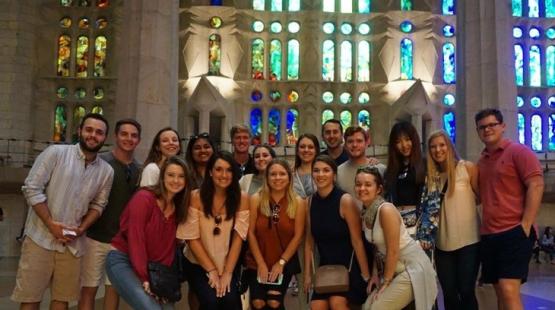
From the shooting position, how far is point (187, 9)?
29.7 m

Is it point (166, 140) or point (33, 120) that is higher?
point (33, 120)

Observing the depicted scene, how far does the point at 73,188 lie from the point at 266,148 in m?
1.87

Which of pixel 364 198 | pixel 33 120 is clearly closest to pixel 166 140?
pixel 364 198

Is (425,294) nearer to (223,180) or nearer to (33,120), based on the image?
(223,180)

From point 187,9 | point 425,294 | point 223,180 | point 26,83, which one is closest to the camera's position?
point 425,294

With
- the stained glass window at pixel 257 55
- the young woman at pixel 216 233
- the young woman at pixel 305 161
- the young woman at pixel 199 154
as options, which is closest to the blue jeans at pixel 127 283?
the young woman at pixel 216 233

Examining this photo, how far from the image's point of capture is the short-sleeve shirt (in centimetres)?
484

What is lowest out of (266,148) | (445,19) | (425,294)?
(425,294)

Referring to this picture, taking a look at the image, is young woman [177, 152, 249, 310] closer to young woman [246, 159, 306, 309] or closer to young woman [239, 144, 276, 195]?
young woman [246, 159, 306, 309]

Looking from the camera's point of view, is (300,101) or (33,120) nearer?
(33,120)

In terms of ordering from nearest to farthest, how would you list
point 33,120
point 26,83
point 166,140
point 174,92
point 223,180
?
1. point 223,180
2. point 166,140
3. point 174,92
4. point 26,83
5. point 33,120

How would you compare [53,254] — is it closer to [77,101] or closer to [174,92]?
[174,92]

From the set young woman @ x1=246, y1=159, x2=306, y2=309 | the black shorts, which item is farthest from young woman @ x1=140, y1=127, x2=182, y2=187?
the black shorts

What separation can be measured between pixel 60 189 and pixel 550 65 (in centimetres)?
3092
